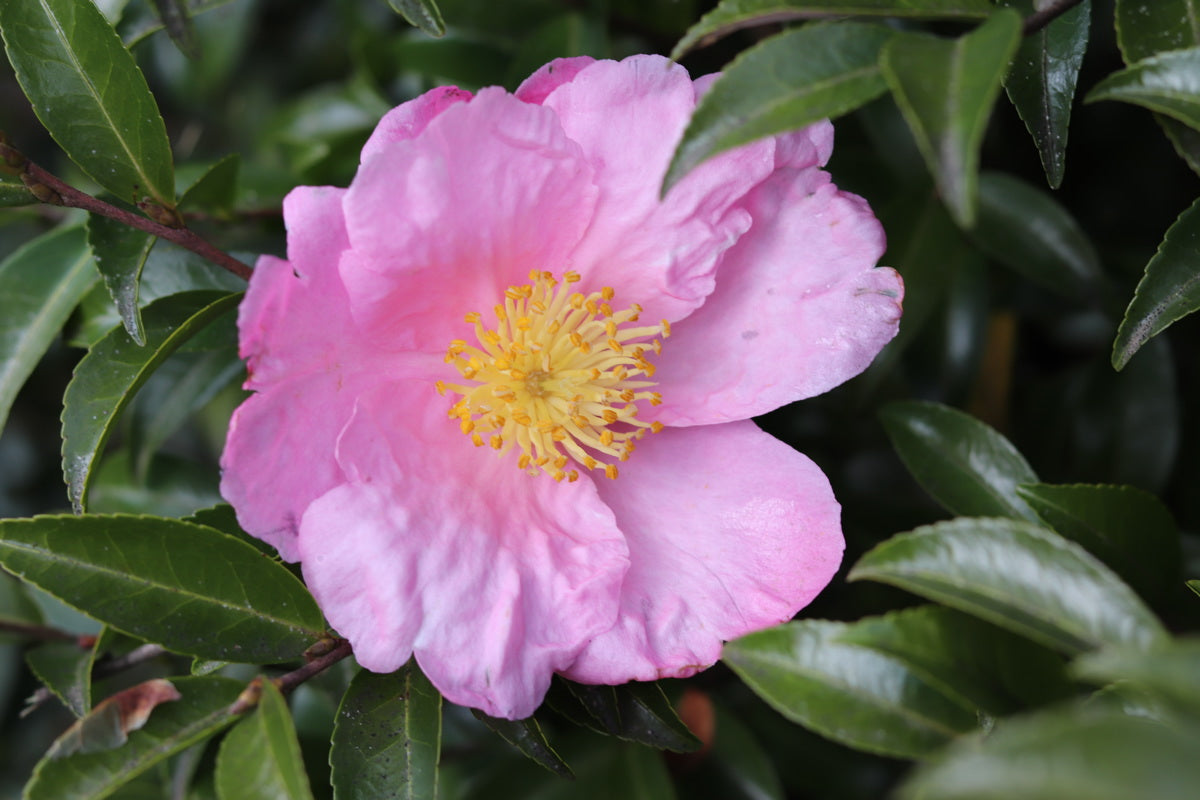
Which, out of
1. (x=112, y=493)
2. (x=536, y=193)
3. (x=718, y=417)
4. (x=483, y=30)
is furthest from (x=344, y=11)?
(x=718, y=417)

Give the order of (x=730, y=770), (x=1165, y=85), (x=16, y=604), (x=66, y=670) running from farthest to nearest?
(x=730, y=770), (x=16, y=604), (x=66, y=670), (x=1165, y=85)

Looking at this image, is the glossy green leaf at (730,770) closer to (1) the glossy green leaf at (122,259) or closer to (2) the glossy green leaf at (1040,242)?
(2) the glossy green leaf at (1040,242)

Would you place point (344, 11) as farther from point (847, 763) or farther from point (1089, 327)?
point (847, 763)

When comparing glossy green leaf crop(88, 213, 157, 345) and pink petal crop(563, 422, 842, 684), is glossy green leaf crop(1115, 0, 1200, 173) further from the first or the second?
glossy green leaf crop(88, 213, 157, 345)

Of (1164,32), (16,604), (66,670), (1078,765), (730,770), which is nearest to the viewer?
(1078,765)

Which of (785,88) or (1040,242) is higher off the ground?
(785,88)

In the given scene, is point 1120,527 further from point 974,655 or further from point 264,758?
point 264,758

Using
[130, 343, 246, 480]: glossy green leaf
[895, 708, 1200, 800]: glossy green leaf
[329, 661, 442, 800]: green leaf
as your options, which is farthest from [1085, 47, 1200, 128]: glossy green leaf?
[130, 343, 246, 480]: glossy green leaf

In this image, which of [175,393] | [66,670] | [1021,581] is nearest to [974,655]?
[1021,581]
